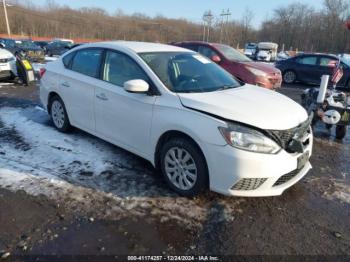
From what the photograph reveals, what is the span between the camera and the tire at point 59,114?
5.43m

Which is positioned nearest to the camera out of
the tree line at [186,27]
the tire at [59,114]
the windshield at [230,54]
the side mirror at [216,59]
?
the tire at [59,114]

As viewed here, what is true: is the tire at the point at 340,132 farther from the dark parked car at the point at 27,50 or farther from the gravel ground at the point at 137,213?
the dark parked car at the point at 27,50

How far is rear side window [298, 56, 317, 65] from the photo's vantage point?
46.1ft

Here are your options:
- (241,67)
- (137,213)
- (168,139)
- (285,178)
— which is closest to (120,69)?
(168,139)

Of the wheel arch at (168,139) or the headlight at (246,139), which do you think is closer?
the headlight at (246,139)

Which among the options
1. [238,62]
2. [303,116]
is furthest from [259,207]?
[238,62]

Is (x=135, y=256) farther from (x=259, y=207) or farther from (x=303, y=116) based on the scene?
(x=303, y=116)

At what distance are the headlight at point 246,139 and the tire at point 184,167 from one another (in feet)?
1.26

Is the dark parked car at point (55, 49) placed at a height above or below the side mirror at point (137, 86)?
below

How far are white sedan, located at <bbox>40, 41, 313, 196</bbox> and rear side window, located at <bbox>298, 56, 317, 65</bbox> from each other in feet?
36.0

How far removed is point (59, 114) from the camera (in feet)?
18.3

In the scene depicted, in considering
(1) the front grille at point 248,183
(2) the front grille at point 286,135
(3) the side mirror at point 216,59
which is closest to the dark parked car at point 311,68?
(3) the side mirror at point 216,59

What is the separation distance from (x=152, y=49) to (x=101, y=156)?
1696 millimetres

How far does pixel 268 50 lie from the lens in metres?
37.9
